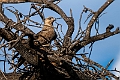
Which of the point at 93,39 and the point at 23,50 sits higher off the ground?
the point at 93,39

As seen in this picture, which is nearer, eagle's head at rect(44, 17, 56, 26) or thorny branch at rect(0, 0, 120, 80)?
thorny branch at rect(0, 0, 120, 80)

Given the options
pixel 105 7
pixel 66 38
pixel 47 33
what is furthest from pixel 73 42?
pixel 105 7

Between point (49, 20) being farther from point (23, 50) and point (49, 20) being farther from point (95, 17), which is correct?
point (23, 50)

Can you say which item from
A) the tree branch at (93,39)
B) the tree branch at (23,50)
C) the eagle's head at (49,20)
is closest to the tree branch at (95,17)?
the tree branch at (93,39)

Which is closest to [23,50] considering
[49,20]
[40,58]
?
[40,58]

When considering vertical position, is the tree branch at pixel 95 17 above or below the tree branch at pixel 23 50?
above

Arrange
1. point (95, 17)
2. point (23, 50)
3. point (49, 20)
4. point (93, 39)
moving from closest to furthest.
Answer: point (23, 50) → point (93, 39) → point (95, 17) → point (49, 20)

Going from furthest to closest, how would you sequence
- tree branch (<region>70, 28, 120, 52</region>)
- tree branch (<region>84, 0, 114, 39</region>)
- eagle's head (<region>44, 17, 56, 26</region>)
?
1. eagle's head (<region>44, 17, 56, 26</region>)
2. tree branch (<region>84, 0, 114, 39</region>)
3. tree branch (<region>70, 28, 120, 52</region>)

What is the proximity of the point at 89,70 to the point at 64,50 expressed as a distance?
24.9 inches

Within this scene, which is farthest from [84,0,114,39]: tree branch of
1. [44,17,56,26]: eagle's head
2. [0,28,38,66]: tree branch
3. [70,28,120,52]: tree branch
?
[0,28,38,66]: tree branch

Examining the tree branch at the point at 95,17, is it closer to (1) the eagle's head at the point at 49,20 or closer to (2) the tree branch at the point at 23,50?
(1) the eagle's head at the point at 49,20

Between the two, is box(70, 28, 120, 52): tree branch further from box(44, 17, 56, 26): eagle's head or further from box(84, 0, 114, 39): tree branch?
box(44, 17, 56, 26): eagle's head

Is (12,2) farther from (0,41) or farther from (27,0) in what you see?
(0,41)

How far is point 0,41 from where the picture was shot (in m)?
4.92
